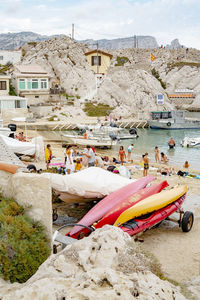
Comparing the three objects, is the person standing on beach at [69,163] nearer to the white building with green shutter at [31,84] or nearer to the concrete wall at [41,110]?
the concrete wall at [41,110]

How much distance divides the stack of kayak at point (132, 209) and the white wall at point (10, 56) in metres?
67.9

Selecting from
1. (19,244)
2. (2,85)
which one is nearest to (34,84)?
(2,85)

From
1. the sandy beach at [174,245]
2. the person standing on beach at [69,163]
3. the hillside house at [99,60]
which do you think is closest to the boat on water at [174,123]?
the hillside house at [99,60]

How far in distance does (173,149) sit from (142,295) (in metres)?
34.6

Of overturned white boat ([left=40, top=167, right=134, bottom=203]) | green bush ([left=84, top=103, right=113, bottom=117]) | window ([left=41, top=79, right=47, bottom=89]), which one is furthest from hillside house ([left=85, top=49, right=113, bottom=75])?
overturned white boat ([left=40, top=167, right=134, bottom=203])

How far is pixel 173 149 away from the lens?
37375mm

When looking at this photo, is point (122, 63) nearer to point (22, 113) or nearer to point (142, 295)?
point (22, 113)

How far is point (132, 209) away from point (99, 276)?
6.10 metres

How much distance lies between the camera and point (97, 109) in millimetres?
62250

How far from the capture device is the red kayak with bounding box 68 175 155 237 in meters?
10.1

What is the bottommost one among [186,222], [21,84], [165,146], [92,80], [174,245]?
[165,146]

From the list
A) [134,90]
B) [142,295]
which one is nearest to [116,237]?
[142,295]

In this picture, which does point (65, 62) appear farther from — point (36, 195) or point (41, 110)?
point (36, 195)

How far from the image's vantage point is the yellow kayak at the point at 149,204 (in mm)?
9852
